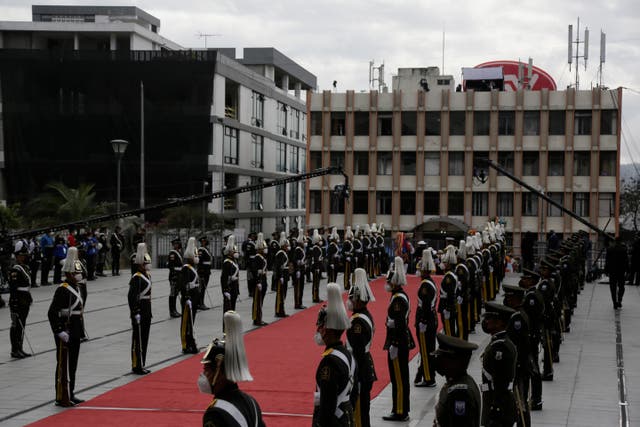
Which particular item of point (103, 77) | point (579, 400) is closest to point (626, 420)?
point (579, 400)

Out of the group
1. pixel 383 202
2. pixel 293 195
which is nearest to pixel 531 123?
pixel 383 202

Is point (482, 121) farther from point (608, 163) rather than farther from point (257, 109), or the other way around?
point (257, 109)

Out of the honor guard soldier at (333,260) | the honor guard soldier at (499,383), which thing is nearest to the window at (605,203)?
the honor guard soldier at (333,260)

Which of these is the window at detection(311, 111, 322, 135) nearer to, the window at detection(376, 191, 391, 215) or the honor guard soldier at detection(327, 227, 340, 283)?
the window at detection(376, 191, 391, 215)

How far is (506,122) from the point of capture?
192ft

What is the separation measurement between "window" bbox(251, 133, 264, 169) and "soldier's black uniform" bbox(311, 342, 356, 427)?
201 ft

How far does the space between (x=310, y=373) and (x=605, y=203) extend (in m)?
47.9

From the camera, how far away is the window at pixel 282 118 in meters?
75.4

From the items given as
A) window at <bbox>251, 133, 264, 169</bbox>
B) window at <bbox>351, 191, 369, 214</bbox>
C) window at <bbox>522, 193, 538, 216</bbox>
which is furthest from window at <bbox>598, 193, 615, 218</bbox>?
window at <bbox>251, 133, 264, 169</bbox>

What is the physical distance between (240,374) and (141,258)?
404 inches

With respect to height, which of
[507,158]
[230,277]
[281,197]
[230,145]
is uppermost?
[230,145]

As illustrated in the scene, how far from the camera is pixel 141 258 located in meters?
15.4

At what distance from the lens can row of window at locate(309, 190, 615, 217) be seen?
5822 centimetres

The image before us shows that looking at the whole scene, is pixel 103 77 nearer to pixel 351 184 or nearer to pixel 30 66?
pixel 30 66
